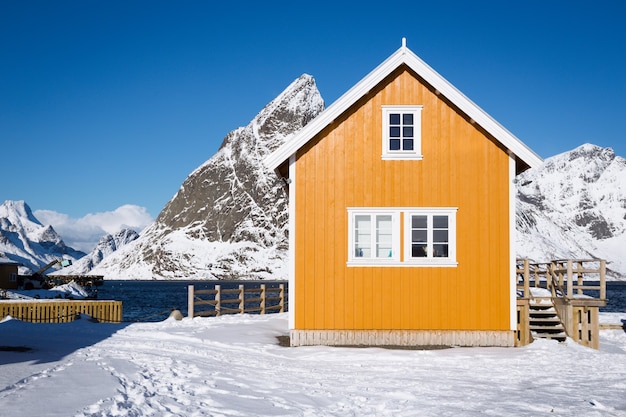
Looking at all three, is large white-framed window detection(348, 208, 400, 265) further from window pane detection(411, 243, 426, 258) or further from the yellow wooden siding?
window pane detection(411, 243, 426, 258)

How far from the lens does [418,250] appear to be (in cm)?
2020

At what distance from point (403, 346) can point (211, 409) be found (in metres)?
10.2

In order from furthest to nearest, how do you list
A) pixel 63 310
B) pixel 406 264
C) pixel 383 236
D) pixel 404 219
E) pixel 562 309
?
pixel 63 310 < pixel 562 309 < pixel 383 236 < pixel 404 219 < pixel 406 264

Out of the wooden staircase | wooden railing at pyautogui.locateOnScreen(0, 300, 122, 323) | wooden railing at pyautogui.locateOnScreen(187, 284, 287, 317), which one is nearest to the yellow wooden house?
the wooden staircase

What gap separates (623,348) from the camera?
23281mm

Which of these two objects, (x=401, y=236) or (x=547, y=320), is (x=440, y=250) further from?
(x=547, y=320)

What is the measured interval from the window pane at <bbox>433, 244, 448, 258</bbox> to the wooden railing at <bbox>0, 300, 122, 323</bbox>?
16.1 meters

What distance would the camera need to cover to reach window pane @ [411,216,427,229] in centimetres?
2027

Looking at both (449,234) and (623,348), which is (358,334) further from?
(623,348)

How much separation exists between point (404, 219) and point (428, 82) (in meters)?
4.10

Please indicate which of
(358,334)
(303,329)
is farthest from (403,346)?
(303,329)

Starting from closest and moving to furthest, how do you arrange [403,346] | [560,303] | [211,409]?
[211,409]
[403,346]
[560,303]

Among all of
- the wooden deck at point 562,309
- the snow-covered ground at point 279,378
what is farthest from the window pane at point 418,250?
the wooden deck at point 562,309

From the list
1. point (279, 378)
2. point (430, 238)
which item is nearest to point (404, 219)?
point (430, 238)
